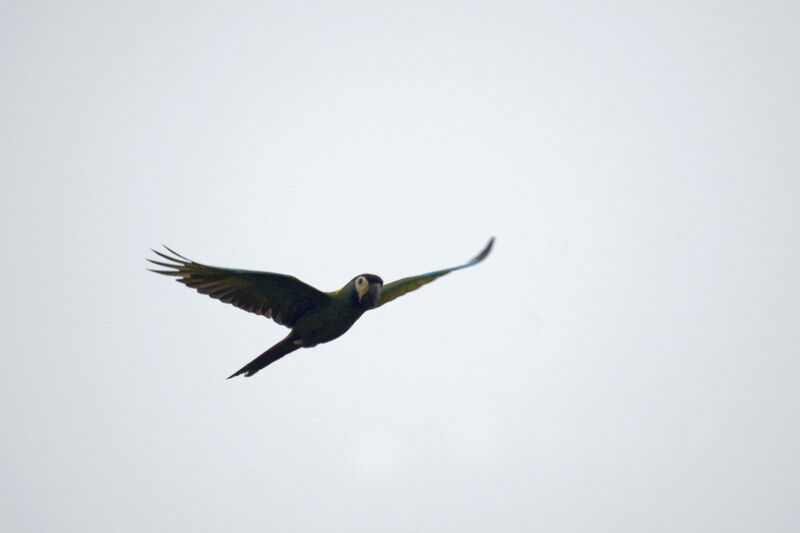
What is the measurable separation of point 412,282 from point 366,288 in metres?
1.99

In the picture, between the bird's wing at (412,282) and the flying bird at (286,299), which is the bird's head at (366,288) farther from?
the bird's wing at (412,282)

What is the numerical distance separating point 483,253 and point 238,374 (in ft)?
16.1

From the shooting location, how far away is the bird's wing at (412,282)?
13.4 metres

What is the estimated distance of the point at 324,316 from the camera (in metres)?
11.9

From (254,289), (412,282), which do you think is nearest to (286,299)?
(254,289)

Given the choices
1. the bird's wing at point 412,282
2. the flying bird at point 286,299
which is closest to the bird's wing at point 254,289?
the flying bird at point 286,299

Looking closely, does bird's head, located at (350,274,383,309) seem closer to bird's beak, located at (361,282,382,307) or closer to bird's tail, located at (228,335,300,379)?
bird's beak, located at (361,282,382,307)

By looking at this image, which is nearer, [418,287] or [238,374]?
[238,374]

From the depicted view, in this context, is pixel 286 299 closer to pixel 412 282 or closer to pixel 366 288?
pixel 366 288

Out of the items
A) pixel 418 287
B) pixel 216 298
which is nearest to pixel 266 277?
pixel 216 298

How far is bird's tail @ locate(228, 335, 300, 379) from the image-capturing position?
12.0m

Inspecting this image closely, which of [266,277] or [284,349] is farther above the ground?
[266,277]

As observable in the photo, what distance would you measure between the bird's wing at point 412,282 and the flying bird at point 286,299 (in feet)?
3.64

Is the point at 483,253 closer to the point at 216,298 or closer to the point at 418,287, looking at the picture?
the point at 418,287
